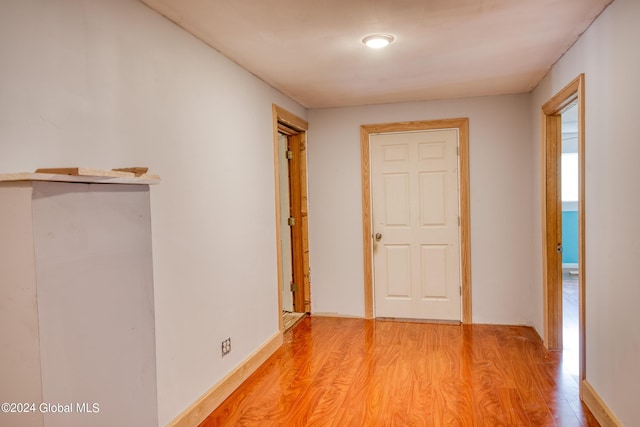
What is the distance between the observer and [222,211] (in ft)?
9.46

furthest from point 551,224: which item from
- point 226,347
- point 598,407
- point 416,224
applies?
point 226,347

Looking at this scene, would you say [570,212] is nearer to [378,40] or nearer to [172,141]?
[378,40]

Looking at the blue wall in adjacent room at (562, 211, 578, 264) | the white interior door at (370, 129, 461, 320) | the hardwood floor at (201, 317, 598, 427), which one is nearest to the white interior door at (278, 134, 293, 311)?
the hardwood floor at (201, 317, 598, 427)

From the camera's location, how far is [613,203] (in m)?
2.22

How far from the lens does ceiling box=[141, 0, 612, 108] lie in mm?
2219

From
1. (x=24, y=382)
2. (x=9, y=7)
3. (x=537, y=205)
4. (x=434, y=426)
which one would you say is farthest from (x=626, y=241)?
(x=9, y=7)

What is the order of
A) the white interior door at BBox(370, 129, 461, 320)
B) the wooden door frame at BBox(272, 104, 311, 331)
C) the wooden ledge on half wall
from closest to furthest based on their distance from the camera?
1. the wooden ledge on half wall
2. the white interior door at BBox(370, 129, 461, 320)
3. the wooden door frame at BBox(272, 104, 311, 331)

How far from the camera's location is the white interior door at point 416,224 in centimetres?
446

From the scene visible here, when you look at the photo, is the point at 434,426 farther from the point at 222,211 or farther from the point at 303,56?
the point at 303,56

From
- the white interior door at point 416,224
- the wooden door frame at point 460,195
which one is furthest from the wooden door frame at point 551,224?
the white interior door at point 416,224

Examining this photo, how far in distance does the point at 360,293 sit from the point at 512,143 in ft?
7.17

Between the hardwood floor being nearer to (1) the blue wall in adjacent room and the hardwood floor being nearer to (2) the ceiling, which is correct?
(2) the ceiling

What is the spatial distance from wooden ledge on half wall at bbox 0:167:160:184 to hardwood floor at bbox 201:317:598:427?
1.66 metres

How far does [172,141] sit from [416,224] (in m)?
2.90
